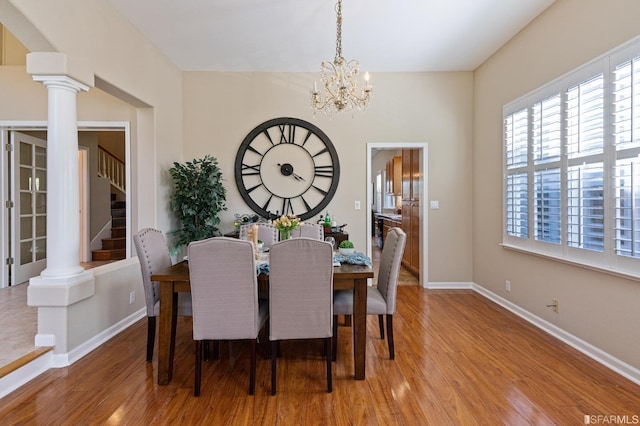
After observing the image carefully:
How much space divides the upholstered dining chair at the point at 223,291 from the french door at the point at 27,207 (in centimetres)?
416

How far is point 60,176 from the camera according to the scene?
2496 millimetres

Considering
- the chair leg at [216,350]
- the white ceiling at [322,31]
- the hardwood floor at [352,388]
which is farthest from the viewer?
the white ceiling at [322,31]

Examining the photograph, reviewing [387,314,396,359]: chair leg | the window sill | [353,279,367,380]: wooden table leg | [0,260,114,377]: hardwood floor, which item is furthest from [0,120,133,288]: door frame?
the window sill

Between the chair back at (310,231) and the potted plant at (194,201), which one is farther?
the potted plant at (194,201)

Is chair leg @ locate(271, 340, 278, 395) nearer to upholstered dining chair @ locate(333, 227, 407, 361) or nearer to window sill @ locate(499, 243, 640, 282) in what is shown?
upholstered dining chair @ locate(333, 227, 407, 361)

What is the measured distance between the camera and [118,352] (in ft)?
8.90

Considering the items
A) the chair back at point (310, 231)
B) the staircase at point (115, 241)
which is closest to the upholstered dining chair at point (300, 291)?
the chair back at point (310, 231)

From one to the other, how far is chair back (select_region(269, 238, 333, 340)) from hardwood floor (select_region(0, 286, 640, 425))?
1.42ft

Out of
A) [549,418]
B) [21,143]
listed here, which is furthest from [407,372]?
[21,143]

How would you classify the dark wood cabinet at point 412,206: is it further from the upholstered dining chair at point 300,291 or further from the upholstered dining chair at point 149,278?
the upholstered dining chair at point 149,278

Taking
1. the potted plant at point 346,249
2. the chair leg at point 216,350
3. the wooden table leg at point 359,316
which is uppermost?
the potted plant at point 346,249

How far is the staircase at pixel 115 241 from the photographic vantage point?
6152 millimetres

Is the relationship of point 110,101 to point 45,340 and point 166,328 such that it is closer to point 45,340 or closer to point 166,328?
point 45,340

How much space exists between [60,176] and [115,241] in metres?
4.44
